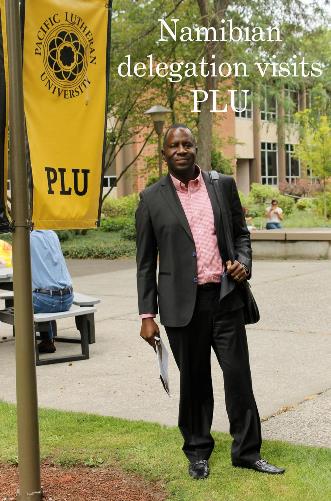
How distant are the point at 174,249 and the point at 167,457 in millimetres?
1281

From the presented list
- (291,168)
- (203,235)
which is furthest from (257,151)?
(203,235)

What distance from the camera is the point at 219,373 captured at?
716cm

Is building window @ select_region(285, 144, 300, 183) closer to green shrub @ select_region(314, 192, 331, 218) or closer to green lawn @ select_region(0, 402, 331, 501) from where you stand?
green shrub @ select_region(314, 192, 331, 218)

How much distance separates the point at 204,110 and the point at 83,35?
19.6 m

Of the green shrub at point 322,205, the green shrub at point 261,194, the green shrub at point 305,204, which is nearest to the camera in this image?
the green shrub at point 322,205

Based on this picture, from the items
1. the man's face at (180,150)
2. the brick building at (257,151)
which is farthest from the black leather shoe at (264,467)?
the brick building at (257,151)

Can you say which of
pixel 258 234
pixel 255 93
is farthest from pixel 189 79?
pixel 258 234

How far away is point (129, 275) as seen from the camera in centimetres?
1638

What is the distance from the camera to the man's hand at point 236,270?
14.4ft

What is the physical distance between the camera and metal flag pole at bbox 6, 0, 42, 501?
12.4ft

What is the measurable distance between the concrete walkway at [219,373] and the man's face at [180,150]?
6.47 feet

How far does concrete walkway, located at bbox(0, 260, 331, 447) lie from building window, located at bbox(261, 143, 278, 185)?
156 ft

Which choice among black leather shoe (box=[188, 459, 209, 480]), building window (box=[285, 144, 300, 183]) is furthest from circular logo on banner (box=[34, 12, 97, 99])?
building window (box=[285, 144, 300, 183])

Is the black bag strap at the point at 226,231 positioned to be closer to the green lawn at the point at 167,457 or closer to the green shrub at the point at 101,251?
the green lawn at the point at 167,457
